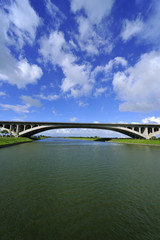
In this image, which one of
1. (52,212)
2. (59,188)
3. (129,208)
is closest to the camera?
(52,212)

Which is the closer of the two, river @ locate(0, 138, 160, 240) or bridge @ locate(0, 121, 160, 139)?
river @ locate(0, 138, 160, 240)

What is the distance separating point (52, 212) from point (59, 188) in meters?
2.18

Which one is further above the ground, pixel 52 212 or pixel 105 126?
pixel 105 126

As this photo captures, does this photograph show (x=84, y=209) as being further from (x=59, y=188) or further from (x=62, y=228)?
(x=59, y=188)

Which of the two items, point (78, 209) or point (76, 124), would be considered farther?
point (76, 124)

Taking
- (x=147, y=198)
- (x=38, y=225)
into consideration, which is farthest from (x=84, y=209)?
(x=147, y=198)

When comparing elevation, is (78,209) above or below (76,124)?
below

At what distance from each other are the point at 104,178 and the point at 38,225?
215 inches

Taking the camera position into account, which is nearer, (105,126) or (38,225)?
(38,225)

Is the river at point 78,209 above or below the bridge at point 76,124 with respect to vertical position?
below

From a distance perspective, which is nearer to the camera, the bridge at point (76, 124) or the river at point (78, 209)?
the river at point (78, 209)

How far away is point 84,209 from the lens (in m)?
4.58

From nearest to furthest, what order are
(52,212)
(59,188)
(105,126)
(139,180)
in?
(52,212) → (59,188) → (139,180) → (105,126)

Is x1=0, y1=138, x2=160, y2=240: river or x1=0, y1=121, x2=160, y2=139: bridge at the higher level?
x1=0, y1=121, x2=160, y2=139: bridge
